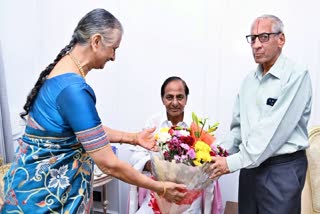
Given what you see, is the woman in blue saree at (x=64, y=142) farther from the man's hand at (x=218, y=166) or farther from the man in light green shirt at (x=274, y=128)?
the man in light green shirt at (x=274, y=128)

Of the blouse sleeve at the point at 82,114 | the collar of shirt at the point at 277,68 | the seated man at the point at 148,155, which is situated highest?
the collar of shirt at the point at 277,68

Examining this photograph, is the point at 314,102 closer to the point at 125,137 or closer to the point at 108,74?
the point at 125,137

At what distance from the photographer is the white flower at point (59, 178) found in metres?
1.11

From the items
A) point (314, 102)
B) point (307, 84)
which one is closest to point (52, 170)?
point (307, 84)

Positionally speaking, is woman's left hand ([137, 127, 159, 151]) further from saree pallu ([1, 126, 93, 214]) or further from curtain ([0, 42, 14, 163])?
curtain ([0, 42, 14, 163])

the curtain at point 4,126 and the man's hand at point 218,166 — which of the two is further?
the curtain at point 4,126

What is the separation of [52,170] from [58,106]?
0.25 m

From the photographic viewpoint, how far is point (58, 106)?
41.5 inches

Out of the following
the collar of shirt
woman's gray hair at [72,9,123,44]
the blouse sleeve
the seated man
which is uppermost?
woman's gray hair at [72,9,123,44]

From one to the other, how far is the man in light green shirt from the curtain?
174cm

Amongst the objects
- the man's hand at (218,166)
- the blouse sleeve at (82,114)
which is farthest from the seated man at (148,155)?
the blouse sleeve at (82,114)

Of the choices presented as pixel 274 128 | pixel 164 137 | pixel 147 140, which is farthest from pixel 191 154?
pixel 274 128

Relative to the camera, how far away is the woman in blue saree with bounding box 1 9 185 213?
105 cm

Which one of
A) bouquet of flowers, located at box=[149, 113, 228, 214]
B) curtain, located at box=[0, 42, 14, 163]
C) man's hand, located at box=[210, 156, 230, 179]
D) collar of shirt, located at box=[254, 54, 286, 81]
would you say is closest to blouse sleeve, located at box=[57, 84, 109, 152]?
bouquet of flowers, located at box=[149, 113, 228, 214]
